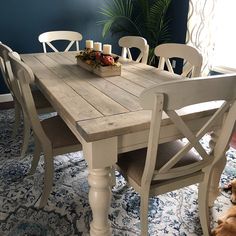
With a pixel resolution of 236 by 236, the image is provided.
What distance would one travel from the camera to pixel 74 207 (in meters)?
1.70

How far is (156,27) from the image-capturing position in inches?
138

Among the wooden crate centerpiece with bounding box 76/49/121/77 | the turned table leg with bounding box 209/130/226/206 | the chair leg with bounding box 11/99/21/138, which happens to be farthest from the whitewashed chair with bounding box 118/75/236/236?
the chair leg with bounding box 11/99/21/138

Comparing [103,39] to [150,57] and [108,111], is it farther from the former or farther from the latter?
[108,111]

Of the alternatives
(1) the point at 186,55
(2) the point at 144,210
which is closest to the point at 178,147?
(2) the point at 144,210

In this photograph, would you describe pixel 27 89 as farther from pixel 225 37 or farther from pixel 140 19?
pixel 140 19

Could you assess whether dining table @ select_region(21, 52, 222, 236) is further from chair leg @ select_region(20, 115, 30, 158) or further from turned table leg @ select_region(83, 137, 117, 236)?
chair leg @ select_region(20, 115, 30, 158)

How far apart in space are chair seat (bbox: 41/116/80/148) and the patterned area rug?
16.2 inches

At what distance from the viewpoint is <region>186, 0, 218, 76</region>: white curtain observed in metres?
2.95

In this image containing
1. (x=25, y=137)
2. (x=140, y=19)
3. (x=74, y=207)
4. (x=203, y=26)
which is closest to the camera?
(x=74, y=207)

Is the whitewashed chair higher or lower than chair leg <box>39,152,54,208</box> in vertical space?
higher

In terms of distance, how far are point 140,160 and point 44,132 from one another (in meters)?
0.58

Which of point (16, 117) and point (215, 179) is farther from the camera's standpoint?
point (16, 117)

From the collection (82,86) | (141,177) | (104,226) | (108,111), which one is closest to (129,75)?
(82,86)

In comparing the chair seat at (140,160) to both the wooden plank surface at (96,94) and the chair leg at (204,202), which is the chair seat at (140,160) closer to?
the chair leg at (204,202)
